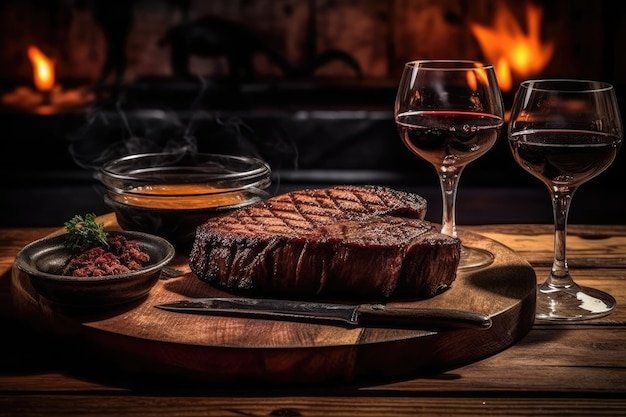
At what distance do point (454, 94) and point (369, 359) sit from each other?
738mm

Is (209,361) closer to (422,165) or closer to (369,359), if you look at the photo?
(369,359)

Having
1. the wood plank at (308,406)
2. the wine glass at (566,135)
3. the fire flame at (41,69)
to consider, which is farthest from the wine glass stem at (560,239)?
the fire flame at (41,69)

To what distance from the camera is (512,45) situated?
4.96m

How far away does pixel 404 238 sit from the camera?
6.21ft

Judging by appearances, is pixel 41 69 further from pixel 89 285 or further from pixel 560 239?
pixel 560 239

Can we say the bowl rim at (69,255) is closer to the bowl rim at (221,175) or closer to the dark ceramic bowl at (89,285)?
the dark ceramic bowl at (89,285)

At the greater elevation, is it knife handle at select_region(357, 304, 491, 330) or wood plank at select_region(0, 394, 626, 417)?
knife handle at select_region(357, 304, 491, 330)

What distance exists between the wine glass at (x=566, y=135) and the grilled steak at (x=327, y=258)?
23cm

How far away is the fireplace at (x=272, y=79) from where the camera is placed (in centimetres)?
452

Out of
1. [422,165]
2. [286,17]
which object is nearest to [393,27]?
[286,17]

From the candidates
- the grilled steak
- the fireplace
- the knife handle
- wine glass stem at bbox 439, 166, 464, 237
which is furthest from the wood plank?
the fireplace

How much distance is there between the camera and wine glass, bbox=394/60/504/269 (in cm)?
208

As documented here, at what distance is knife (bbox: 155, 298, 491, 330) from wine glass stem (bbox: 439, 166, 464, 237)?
0.49 meters

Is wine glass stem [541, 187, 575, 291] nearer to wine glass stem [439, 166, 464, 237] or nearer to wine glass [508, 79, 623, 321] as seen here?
wine glass [508, 79, 623, 321]
